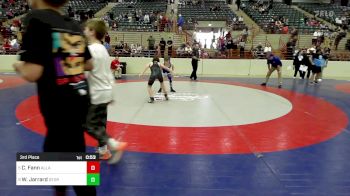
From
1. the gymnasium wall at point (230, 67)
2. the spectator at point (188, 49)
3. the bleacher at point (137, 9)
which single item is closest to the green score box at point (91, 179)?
the gymnasium wall at point (230, 67)

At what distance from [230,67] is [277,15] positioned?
10.1 m

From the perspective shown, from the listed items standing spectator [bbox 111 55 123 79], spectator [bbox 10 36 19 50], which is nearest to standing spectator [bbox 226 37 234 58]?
standing spectator [bbox 111 55 123 79]

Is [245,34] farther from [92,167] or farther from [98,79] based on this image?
[92,167]

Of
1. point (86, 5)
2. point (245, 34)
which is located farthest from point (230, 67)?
point (86, 5)

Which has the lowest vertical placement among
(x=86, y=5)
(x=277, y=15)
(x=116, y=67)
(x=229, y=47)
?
(x=116, y=67)

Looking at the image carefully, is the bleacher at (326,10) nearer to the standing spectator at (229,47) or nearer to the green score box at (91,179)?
the standing spectator at (229,47)

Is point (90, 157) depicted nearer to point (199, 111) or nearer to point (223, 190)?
point (223, 190)

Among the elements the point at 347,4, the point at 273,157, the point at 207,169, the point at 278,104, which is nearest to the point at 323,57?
the point at 278,104

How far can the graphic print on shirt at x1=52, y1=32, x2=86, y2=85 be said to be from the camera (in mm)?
1997

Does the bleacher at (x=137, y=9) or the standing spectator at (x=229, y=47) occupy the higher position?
the bleacher at (x=137, y=9)

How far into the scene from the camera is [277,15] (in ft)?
84.8

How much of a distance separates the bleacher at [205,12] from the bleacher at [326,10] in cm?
726

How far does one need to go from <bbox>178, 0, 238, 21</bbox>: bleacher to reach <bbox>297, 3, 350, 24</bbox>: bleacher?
23.8 feet

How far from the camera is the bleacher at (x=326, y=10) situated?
2673cm
